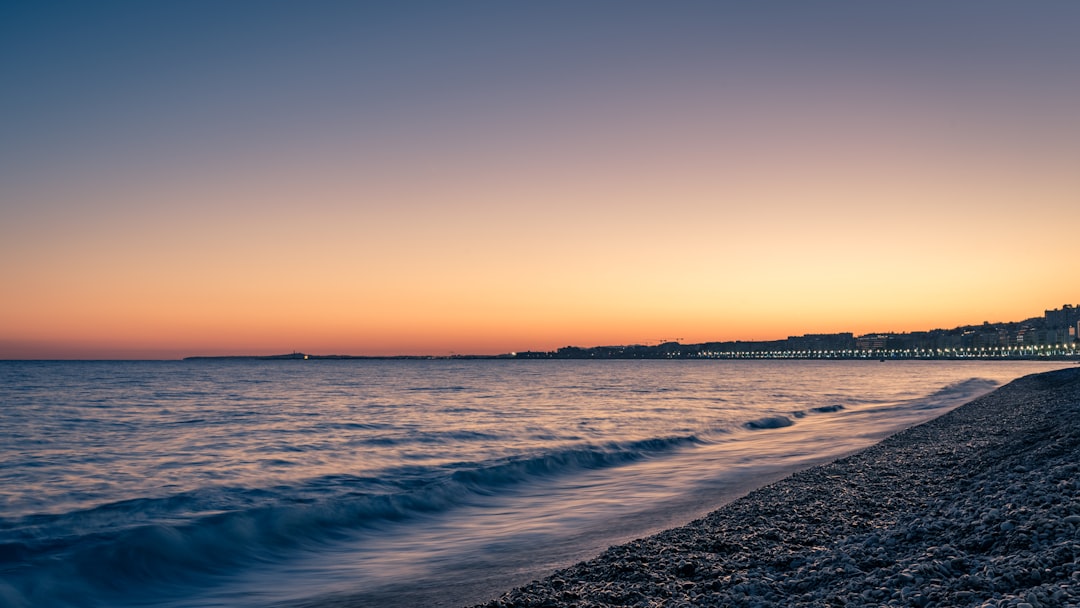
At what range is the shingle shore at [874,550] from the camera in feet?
16.2

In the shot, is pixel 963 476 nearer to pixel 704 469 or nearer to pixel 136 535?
pixel 704 469

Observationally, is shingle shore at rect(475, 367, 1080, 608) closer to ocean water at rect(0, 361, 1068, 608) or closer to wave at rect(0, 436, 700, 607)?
ocean water at rect(0, 361, 1068, 608)

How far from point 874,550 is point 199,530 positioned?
11.2 meters

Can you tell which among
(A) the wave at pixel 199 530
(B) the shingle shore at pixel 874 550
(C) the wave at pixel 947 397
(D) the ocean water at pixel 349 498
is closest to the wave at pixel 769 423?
(D) the ocean water at pixel 349 498

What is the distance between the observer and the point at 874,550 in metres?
6.49

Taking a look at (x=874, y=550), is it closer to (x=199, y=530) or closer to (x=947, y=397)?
(x=199, y=530)

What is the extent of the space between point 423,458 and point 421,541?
28.7ft

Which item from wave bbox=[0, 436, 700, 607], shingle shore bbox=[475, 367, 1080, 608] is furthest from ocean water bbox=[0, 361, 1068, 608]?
shingle shore bbox=[475, 367, 1080, 608]

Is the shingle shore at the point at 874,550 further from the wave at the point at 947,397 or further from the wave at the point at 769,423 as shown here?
the wave at the point at 947,397

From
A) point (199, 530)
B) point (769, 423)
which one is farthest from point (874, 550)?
point (769, 423)

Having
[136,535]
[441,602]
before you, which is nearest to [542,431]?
[136,535]

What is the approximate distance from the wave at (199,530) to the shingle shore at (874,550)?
6.58 meters

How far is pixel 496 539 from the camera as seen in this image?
11.7 metres

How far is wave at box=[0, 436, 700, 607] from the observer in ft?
33.0
